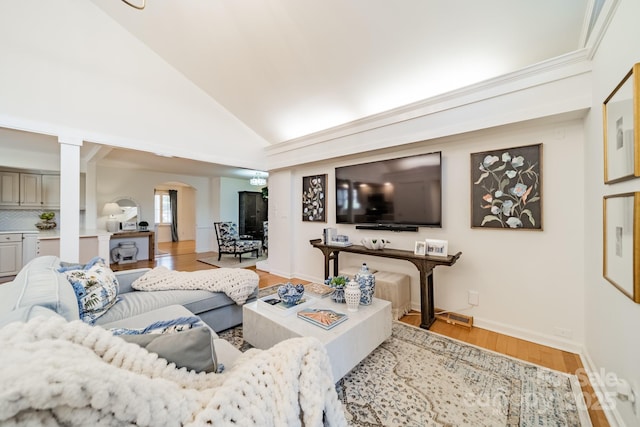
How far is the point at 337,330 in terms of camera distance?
1777 millimetres

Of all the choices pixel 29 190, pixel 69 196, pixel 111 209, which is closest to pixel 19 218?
pixel 29 190

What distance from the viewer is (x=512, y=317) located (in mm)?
2488

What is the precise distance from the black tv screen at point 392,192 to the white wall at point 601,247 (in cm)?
117

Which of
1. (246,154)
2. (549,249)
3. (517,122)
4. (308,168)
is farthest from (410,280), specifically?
(246,154)

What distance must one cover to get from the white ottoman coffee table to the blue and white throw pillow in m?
1.04

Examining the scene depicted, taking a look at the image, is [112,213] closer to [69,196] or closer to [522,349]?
[69,196]

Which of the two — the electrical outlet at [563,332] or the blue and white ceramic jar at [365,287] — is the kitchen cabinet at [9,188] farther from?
the electrical outlet at [563,332]

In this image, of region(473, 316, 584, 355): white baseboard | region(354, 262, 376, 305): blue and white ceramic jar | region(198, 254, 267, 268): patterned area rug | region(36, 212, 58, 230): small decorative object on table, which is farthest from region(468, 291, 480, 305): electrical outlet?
region(36, 212, 58, 230): small decorative object on table

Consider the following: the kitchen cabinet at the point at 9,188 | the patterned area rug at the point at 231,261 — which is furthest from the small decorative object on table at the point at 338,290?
the kitchen cabinet at the point at 9,188

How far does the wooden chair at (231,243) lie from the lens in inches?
235

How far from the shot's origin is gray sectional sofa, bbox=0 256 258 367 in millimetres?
1176

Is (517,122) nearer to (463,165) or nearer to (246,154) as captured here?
(463,165)

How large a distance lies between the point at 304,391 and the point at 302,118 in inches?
145

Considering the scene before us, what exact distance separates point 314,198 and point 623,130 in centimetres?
335
